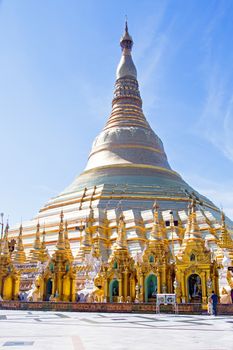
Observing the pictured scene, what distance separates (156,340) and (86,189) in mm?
36601

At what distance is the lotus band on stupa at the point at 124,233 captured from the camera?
24234mm

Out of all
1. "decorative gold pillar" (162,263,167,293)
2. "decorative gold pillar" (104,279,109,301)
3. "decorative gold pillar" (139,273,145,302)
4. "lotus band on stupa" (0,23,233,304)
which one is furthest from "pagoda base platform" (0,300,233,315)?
"decorative gold pillar" (104,279,109,301)

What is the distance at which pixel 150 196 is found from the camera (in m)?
41.8

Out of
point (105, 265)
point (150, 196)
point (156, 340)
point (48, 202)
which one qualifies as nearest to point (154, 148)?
point (150, 196)

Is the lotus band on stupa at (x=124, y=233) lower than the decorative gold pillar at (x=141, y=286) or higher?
higher

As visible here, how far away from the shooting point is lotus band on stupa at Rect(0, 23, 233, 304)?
2423 centimetres

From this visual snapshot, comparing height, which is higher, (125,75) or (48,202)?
(125,75)

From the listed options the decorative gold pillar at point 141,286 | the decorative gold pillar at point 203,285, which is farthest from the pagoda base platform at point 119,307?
the decorative gold pillar at point 141,286

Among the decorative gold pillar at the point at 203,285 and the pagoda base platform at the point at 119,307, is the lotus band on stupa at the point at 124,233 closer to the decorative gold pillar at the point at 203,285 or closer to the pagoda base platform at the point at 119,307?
the decorative gold pillar at the point at 203,285

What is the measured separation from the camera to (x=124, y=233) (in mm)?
27469

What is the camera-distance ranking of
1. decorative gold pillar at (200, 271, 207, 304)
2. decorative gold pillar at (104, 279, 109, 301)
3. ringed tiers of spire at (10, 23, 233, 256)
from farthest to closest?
ringed tiers of spire at (10, 23, 233, 256), decorative gold pillar at (104, 279, 109, 301), decorative gold pillar at (200, 271, 207, 304)

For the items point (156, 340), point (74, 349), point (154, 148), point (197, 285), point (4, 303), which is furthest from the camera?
point (154, 148)

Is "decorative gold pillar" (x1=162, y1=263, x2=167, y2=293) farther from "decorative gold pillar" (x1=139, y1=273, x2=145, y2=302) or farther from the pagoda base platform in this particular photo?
the pagoda base platform

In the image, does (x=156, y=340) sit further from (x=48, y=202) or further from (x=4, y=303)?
(x=48, y=202)
